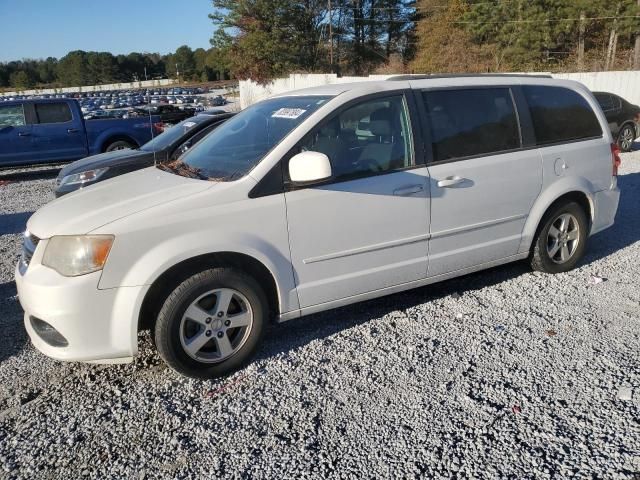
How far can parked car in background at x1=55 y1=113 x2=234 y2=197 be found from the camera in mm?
7027

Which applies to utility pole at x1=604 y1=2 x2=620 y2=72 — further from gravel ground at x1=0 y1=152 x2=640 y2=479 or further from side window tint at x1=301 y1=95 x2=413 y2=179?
→ gravel ground at x1=0 y1=152 x2=640 y2=479

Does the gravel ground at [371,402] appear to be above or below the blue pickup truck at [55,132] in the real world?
below

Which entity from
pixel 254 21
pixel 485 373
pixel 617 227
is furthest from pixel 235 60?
pixel 485 373

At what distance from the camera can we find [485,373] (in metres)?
3.31

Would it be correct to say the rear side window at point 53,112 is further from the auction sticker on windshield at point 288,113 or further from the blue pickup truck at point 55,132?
the auction sticker on windshield at point 288,113

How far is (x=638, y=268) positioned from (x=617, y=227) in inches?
63.3

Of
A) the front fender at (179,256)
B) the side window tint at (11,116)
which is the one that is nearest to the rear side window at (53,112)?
the side window tint at (11,116)

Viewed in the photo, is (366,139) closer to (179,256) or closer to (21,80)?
(179,256)

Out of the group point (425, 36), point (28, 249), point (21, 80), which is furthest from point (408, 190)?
A: point (21, 80)

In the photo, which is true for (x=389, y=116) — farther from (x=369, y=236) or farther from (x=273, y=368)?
(x=273, y=368)

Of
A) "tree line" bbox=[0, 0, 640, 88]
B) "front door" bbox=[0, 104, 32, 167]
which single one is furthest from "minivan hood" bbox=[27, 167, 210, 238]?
"tree line" bbox=[0, 0, 640, 88]

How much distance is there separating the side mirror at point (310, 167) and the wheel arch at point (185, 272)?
0.61 meters

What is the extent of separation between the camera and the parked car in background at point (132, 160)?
7.03m

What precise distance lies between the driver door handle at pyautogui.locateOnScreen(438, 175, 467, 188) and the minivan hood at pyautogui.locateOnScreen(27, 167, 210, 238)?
1698mm
